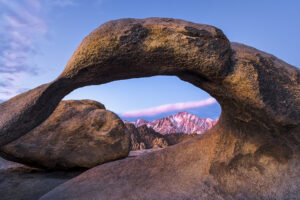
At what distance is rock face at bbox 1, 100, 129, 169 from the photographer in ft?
14.0

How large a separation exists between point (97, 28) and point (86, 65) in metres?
0.38

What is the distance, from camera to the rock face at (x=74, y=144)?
14.0ft

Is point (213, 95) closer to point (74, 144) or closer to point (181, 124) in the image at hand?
point (74, 144)

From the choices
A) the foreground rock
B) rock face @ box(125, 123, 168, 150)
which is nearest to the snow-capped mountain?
rock face @ box(125, 123, 168, 150)

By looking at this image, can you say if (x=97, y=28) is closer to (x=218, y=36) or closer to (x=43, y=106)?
(x=43, y=106)

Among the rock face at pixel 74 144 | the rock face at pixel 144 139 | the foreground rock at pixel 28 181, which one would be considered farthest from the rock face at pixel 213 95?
the rock face at pixel 144 139

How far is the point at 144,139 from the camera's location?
509 inches

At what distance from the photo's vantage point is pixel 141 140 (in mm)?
12758

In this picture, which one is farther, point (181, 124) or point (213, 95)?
point (181, 124)

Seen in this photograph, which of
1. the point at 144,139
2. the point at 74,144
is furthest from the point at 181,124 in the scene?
the point at 74,144

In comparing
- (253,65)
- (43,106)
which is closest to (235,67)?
(253,65)

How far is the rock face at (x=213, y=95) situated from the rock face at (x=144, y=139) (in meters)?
9.23

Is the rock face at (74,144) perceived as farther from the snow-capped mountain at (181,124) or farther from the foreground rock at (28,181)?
the snow-capped mountain at (181,124)

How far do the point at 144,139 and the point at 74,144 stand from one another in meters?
8.75
